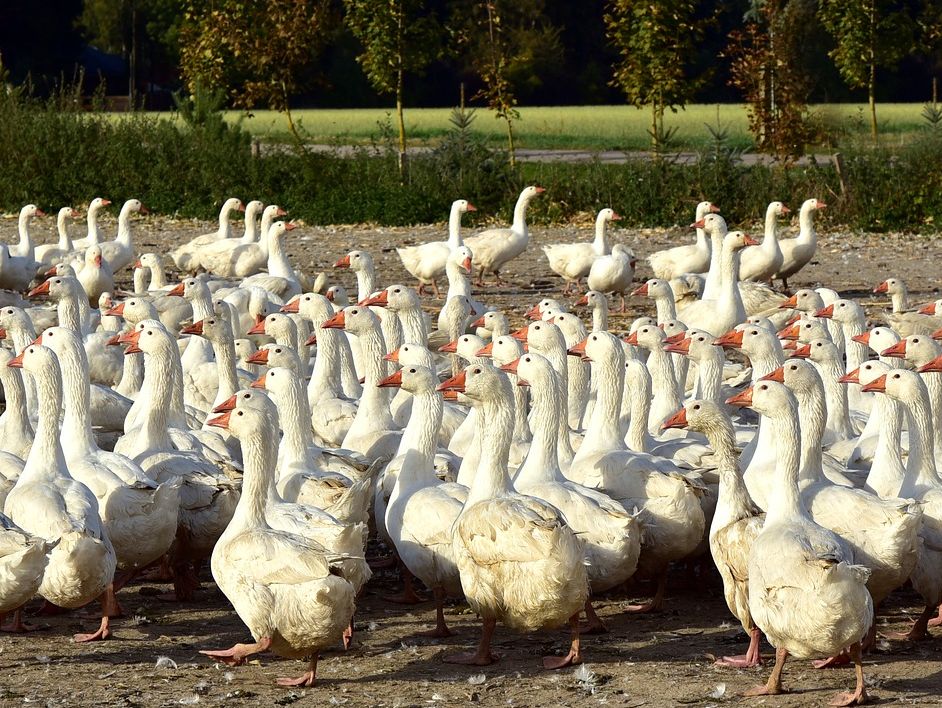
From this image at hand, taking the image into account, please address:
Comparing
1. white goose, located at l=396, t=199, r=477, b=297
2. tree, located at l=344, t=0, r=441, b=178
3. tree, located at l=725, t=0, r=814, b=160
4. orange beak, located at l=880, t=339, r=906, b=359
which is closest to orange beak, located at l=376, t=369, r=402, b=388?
orange beak, located at l=880, t=339, r=906, b=359

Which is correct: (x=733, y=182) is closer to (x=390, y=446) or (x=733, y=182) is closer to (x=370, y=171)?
(x=370, y=171)

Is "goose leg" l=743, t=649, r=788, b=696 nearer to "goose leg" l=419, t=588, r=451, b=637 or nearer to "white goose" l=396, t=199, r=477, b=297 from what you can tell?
"goose leg" l=419, t=588, r=451, b=637

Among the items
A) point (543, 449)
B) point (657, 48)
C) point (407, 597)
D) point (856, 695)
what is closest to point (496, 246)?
point (657, 48)

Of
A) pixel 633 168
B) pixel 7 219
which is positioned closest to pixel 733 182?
pixel 633 168

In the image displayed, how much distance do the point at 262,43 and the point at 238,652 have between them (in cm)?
2373

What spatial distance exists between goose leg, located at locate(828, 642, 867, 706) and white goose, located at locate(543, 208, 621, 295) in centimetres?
1086

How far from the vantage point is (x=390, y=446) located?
9.29 metres

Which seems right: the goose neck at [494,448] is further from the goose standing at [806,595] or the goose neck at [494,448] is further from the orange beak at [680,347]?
the orange beak at [680,347]

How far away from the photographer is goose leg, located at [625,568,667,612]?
300 inches

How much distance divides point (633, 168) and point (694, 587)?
1596 cm

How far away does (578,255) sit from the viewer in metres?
16.8

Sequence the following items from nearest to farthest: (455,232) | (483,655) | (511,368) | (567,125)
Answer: (483,655) → (511,368) → (455,232) → (567,125)

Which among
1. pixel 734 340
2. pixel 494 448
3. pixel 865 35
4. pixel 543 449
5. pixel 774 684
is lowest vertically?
pixel 774 684

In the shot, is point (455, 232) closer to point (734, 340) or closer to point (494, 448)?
point (734, 340)
